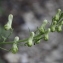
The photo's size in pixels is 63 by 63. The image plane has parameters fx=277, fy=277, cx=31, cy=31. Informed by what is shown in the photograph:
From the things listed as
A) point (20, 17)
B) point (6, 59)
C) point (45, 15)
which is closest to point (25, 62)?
point (6, 59)

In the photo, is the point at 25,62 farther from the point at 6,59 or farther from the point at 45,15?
the point at 45,15

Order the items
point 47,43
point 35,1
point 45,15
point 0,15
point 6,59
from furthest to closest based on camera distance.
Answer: point 35,1 < point 45,15 < point 47,43 < point 0,15 < point 6,59

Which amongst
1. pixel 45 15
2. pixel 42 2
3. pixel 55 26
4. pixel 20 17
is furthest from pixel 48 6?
pixel 55 26

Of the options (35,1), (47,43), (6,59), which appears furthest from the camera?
(35,1)

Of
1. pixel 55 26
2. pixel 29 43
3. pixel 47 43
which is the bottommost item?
pixel 29 43

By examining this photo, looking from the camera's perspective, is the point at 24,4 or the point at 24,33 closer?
the point at 24,33

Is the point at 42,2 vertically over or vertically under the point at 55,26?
over

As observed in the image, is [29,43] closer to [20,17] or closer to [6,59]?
[6,59]
